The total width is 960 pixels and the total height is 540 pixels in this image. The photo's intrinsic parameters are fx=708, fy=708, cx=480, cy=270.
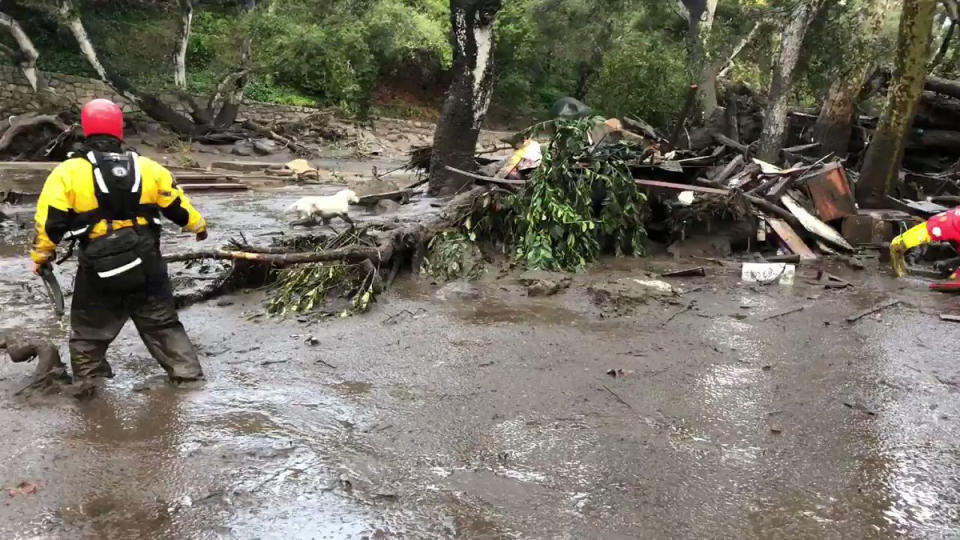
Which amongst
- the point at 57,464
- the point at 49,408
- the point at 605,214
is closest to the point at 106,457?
the point at 57,464

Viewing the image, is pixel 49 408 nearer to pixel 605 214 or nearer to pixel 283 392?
pixel 283 392

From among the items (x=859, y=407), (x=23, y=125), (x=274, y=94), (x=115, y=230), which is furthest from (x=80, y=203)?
(x=274, y=94)

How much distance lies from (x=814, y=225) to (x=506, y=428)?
647cm

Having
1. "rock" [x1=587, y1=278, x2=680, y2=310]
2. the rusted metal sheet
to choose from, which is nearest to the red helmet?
"rock" [x1=587, y1=278, x2=680, y2=310]

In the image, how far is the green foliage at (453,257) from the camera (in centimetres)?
771

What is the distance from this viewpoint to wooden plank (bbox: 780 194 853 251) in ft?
29.4

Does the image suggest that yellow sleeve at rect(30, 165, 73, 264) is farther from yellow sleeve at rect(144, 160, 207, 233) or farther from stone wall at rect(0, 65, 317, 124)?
stone wall at rect(0, 65, 317, 124)

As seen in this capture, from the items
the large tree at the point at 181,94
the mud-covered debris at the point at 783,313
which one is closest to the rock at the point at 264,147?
the large tree at the point at 181,94

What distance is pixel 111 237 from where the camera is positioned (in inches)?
173

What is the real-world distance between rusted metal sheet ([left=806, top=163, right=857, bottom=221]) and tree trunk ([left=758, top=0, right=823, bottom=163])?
13.1 ft

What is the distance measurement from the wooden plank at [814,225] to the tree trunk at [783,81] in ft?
14.0

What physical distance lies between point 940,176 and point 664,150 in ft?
15.5

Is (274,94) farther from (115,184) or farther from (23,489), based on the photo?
(23,489)

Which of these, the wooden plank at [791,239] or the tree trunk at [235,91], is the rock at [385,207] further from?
the tree trunk at [235,91]
